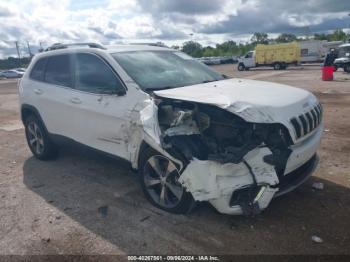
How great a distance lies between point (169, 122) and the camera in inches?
143

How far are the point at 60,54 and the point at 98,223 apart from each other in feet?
9.70

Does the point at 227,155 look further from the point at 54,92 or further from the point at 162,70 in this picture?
the point at 54,92

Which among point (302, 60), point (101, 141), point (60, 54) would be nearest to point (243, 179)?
point (101, 141)

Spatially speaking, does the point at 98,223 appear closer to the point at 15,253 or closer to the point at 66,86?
the point at 15,253

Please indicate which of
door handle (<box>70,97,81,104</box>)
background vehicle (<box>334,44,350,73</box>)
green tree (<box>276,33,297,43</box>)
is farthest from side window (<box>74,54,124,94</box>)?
green tree (<box>276,33,297,43</box>)

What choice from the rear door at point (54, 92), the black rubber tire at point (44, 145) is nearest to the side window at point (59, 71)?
the rear door at point (54, 92)

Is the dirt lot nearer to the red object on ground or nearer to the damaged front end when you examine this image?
the damaged front end

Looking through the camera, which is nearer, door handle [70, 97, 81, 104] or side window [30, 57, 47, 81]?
door handle [70, 97, 81, 104]

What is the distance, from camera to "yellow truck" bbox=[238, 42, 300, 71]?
3397cm

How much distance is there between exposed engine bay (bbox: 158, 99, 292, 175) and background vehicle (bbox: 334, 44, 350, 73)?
2253 centimetres

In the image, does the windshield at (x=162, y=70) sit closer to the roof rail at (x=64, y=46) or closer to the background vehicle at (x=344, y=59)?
the roof rail at (x=64, y=46)

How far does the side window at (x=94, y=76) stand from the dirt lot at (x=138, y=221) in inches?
52.8

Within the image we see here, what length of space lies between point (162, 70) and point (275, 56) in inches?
1278

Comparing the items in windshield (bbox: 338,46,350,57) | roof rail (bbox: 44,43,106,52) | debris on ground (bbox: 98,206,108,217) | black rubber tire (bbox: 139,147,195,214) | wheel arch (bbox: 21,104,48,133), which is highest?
roof rail (bbox: 44,43,106,52)
